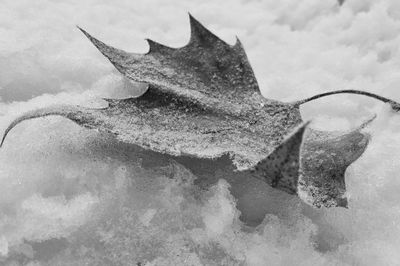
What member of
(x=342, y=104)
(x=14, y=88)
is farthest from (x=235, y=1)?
(x=14, y=88)

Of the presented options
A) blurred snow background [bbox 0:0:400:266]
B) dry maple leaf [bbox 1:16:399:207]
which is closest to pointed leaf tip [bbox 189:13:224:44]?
dry maple leaf [bbox 1:16:399:207]

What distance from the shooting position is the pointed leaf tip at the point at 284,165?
2.05 feet

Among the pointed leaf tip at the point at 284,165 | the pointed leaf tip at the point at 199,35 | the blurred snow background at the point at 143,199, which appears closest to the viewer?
the pointed leaf tip at the point at 284,165

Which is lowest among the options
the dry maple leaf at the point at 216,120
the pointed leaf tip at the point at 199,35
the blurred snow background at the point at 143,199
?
the blurred snow background at the point at 143,199

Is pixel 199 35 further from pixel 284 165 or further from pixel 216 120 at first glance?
pixel 284 165

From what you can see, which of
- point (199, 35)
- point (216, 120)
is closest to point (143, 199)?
point (216, 120)

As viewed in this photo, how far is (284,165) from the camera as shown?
25.9 inches

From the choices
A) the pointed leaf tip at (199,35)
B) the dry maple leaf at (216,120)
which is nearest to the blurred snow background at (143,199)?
the dry maple leaf at (216,120)

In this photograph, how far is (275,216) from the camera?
2.67 ft

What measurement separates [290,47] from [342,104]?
0.30 m

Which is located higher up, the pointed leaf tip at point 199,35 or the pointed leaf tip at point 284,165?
the pointed leaf tip at point 199,35

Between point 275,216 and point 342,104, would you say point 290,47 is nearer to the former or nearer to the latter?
point 342,104

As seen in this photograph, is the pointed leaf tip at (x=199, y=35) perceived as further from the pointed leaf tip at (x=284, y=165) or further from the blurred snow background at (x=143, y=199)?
the pointed leaf tip at (x=284, y=165)

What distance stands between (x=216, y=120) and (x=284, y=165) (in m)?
0.24
